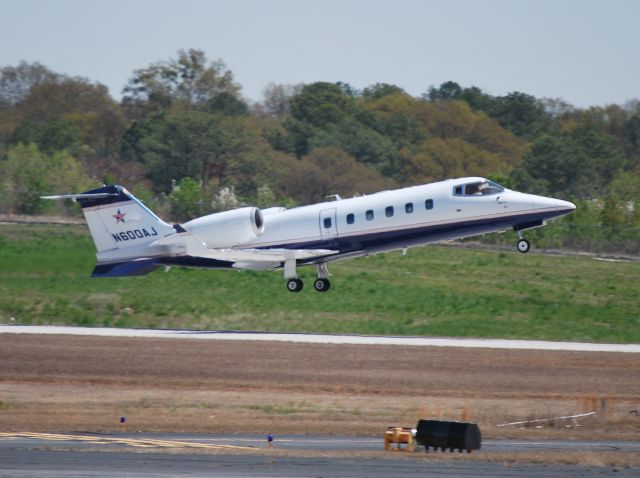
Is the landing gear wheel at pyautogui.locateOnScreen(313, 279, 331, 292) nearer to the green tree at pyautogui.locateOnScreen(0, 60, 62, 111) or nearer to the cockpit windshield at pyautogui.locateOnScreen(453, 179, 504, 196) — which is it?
the cockpit windshield at pyautogui.locateOnScreen(453, 179, 504, 196)

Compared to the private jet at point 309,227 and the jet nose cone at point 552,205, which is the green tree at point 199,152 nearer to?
the private jet at point 309,227

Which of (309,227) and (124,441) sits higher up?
(309,227)

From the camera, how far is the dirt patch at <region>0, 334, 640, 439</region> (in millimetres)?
28719

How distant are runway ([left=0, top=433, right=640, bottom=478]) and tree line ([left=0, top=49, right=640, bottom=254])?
4223 cm

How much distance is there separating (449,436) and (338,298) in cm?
2842

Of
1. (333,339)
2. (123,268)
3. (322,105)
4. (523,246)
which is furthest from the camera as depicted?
(322,105)

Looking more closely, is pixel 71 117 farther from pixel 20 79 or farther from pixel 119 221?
pixel 119 221

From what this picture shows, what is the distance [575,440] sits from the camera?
26.4 metres

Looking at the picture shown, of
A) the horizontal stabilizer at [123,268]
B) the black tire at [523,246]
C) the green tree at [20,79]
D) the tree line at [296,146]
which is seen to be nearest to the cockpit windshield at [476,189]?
the black tire at [523,246]

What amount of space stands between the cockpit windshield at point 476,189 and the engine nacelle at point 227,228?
7621 mm

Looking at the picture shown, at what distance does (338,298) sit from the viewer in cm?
5216

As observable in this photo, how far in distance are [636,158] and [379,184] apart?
30.3 meters

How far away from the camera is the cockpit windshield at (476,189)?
41.3 metres

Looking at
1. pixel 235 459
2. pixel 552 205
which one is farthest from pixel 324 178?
pixel 235 459
